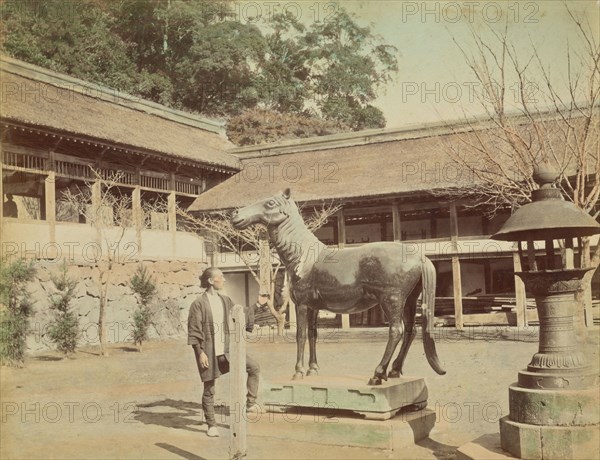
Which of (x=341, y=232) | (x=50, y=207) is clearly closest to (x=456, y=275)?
(x=341, y=232)

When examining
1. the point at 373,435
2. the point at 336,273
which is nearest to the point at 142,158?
the point at 336,273

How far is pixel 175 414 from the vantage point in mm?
8758

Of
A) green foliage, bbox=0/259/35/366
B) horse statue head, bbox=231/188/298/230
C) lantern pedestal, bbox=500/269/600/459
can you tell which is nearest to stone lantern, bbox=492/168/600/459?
lantern pedestal, bbox=500/269/600/459

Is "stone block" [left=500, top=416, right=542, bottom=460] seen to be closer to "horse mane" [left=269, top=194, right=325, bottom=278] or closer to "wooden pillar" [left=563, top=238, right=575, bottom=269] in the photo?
"wooden pillar" [left=563, top=238, right=575, bottom=269]

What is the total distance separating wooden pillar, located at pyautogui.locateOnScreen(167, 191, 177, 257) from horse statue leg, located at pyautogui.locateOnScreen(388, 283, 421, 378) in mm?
14061

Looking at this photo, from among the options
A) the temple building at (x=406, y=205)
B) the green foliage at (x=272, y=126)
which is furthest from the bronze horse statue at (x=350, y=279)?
the green foliage at (x=272, y=126)

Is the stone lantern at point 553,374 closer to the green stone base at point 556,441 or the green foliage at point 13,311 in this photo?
the green stone base at point 556,441

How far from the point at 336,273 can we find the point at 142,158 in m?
13.8

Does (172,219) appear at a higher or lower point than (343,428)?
higher

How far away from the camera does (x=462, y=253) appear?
64.6ft

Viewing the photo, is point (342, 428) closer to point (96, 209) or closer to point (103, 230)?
point (96, 209)

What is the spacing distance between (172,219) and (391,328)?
14.8 metres

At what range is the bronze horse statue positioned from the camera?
22.8 ft

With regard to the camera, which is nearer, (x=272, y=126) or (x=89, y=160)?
(x=89, y=160)
